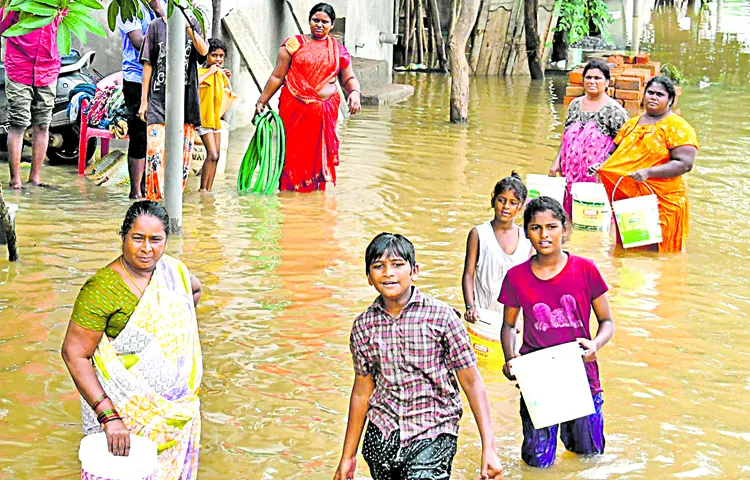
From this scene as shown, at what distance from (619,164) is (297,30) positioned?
702 centimetres

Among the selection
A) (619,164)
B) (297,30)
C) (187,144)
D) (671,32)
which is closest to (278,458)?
(619,164)

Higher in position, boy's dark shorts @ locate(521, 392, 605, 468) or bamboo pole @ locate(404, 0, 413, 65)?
bamboo pole @ locate(404, 0, 413, 65)

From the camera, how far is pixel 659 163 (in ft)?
25.8

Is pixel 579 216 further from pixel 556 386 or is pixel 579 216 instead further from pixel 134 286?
pixel 134 286

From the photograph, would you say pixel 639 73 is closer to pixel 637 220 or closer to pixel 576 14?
pixel 576 14

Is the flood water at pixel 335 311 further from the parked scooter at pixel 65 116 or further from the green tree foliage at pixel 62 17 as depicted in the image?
the green tree foliage at pixel 62 17

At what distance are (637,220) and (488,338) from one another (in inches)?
114

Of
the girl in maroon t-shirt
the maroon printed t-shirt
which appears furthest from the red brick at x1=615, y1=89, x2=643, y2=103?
the maroon printed t-shirt

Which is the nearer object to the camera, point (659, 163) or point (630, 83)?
point (659, 163)

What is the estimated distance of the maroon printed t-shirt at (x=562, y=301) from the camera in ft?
14.5

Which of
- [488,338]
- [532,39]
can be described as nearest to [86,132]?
[488,338]

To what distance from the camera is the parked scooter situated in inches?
394

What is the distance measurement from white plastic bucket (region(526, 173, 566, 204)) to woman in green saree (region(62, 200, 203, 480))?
4327 millimetres

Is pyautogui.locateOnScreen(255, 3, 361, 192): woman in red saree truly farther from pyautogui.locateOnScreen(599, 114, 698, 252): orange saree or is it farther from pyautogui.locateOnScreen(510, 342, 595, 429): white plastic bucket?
pyautogui.locateOnScreen(510, 342, 595, 429): white plastic bucket
